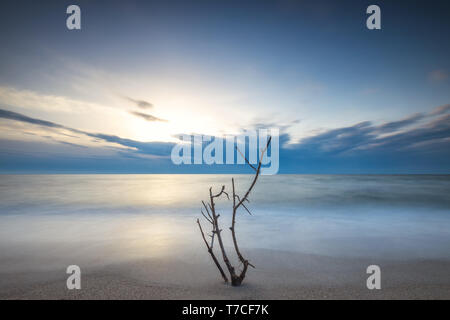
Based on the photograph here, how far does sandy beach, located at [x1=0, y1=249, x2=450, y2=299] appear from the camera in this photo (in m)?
3.59

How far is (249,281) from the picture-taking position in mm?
4000

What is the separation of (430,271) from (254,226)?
5.80 meters

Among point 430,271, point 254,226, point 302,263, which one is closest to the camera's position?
point 430,271

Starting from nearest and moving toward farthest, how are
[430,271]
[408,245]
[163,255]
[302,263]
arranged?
[430,271] → [302,263] → [163,255] → [408,245]

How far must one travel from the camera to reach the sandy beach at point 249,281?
3.59 metres
